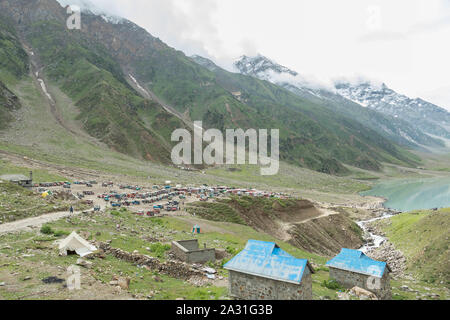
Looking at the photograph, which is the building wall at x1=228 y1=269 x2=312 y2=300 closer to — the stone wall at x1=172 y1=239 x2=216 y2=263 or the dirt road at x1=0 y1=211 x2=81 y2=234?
the stone wall at x1=172 y1=239 x2=216 y2=263

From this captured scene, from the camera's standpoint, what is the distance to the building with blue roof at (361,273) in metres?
25.1

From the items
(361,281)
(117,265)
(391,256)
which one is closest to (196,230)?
(117,265)

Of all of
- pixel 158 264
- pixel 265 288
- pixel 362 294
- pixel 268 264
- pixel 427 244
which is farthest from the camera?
pixel 427 244

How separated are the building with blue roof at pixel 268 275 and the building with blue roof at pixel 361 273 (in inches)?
347

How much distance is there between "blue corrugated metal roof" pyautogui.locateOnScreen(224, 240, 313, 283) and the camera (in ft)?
60.4

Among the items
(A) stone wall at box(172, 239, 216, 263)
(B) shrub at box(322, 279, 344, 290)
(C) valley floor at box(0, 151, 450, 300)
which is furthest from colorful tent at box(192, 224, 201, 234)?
(B) shrub at box(322, 279, 344, 290)

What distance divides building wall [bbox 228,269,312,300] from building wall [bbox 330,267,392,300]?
9205mm

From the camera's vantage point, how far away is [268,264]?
19328mm

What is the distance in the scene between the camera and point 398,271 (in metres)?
45.8

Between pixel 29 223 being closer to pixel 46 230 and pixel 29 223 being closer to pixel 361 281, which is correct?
pixel 46 230

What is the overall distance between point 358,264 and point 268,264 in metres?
11.1

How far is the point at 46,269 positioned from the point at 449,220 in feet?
189
